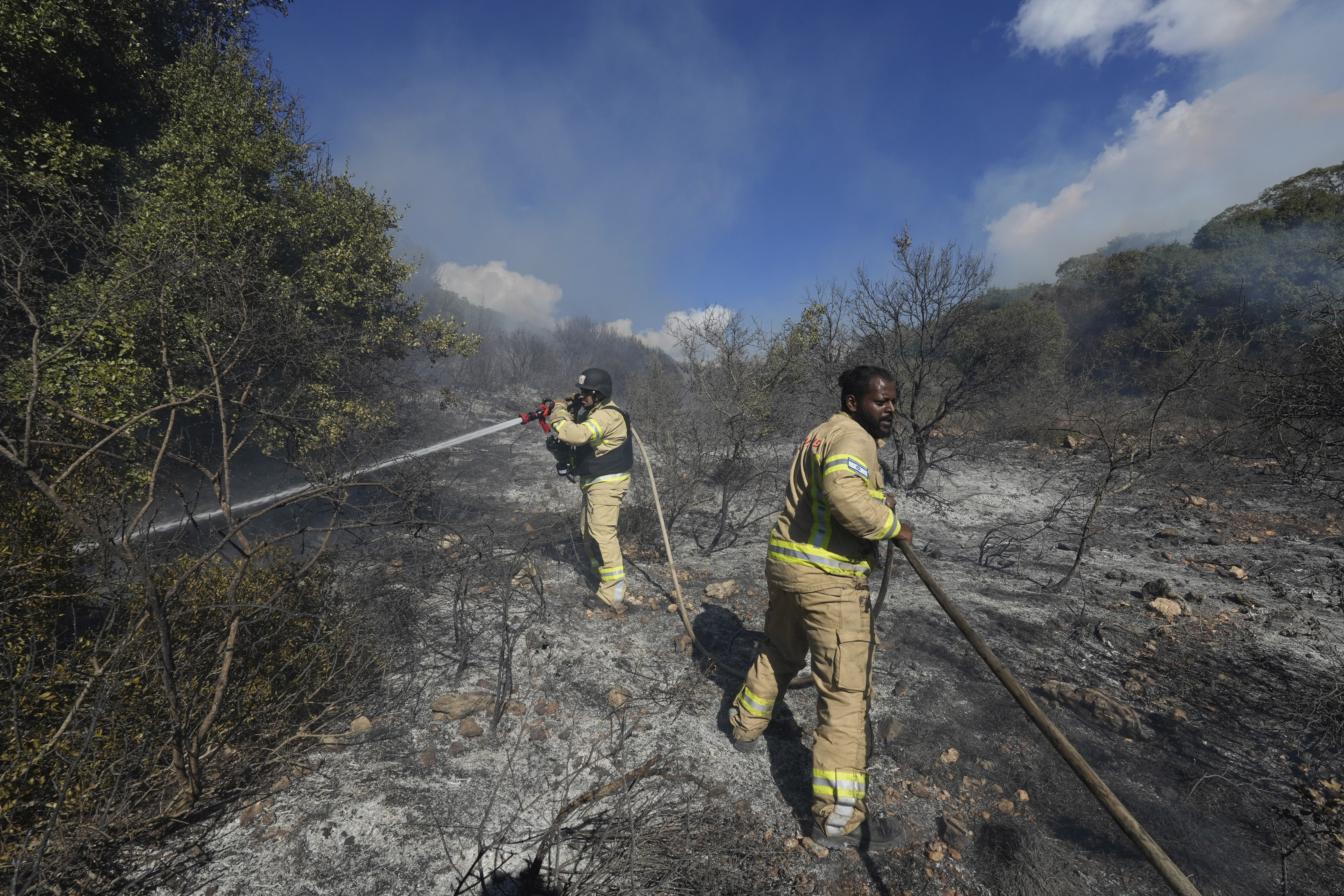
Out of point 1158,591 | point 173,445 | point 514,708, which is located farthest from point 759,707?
point 173,445

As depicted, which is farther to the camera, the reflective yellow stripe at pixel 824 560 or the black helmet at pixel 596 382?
the black helmet at pixel 596 382

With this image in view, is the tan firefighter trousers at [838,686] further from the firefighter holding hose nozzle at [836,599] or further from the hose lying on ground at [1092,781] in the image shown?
the hose lying on ground at [1092,781]

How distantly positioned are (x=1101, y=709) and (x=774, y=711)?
6.80 feet

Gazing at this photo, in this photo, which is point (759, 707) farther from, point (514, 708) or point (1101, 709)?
point (1101, 709)

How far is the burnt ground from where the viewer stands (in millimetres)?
2043

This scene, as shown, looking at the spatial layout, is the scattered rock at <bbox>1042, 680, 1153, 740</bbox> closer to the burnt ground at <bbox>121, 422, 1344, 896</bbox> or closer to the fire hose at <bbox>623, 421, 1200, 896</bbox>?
the burnt ground at <bbox>121, 422, 1344, 896</bbox>

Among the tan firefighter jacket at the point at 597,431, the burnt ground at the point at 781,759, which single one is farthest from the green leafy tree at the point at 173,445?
the tan firefighter jacket at the point at 597,431

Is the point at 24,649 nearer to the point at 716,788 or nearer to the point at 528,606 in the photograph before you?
the point at 528,606

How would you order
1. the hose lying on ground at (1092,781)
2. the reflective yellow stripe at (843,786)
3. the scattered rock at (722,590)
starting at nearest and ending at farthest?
the hose lying on ground at (1092,781), the reflective yellow stripe at (843,786), the scattered rock at (722,590)

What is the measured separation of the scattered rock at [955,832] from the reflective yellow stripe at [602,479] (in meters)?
3.03

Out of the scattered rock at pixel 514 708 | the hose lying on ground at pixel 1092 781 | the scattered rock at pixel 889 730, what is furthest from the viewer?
the scattered rock at pixel 514 708

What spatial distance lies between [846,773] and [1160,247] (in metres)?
27.3

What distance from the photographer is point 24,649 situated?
227 cm

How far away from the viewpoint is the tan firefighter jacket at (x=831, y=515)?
221 cm
